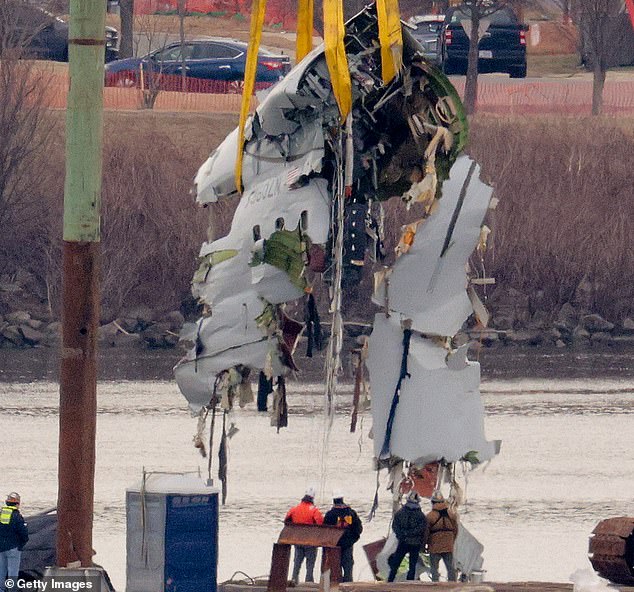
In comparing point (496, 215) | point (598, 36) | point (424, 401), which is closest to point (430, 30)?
point (598, 36)

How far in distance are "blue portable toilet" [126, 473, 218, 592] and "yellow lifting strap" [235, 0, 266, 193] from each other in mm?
2093

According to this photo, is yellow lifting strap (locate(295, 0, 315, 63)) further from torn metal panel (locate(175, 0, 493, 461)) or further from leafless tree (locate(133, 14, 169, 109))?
leafless tree (locate(133, 14, 169, 109))

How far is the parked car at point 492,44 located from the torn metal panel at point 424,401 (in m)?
37.8

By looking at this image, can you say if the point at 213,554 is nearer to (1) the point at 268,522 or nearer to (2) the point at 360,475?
(1) the point at 268,522

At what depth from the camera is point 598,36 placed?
2142 inches

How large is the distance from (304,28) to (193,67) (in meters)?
40.4

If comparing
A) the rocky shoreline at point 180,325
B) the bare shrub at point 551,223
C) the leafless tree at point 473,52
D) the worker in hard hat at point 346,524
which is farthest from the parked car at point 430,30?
the worker in hard hat at point 346,524

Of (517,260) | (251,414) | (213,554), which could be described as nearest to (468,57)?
(517,260)

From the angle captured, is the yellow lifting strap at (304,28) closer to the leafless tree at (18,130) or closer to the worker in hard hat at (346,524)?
the worker in hard hat at (346,524)

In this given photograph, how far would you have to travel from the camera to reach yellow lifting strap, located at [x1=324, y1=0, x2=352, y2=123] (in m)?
10.6

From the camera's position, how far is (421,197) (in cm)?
1091

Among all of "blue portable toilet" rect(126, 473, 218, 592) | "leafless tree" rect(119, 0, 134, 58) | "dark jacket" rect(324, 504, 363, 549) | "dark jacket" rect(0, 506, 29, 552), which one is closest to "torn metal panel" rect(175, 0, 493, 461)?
"blue portable toilet" rect(126, 473, 218, 592)

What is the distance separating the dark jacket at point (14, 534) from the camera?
13633 mm

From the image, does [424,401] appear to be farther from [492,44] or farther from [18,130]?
[492,44]
